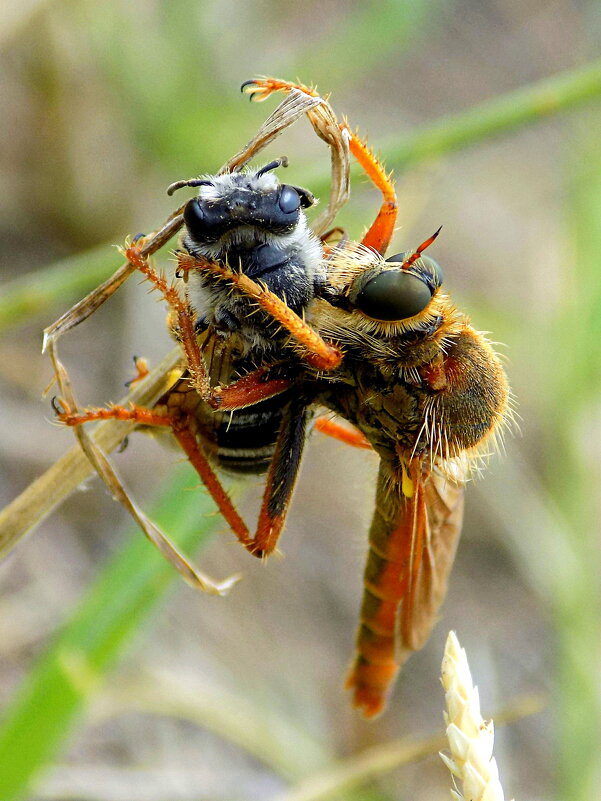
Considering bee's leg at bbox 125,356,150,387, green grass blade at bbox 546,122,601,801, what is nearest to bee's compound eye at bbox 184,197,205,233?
bee's leg at bbox 125,356,150,387

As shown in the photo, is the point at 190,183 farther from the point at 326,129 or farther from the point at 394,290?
the point at 394,290

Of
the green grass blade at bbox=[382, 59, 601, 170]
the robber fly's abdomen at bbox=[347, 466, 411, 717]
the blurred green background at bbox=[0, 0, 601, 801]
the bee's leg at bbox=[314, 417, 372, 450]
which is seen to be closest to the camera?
the robber fly's abdomen at bbox=[347, 466, 411, 717]

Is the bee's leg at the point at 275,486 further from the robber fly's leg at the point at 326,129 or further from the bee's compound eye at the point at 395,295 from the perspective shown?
the robber fly's leg at the point at 326,129

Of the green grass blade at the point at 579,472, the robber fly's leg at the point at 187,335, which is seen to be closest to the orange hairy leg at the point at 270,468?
the robber fly's leg at the point at 187,335

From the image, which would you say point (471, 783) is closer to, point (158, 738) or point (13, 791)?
point (13, 791)

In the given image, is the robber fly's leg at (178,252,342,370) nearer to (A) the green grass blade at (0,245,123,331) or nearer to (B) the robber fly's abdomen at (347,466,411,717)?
(B) the robber fly's abdomen at (347,466,411,717)

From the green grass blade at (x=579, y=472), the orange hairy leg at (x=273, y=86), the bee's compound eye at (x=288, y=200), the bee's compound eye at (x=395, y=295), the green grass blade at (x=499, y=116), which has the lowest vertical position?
the green grass blade at (x=579, y=472)

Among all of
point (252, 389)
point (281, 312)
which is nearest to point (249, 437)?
point (252, 389)
